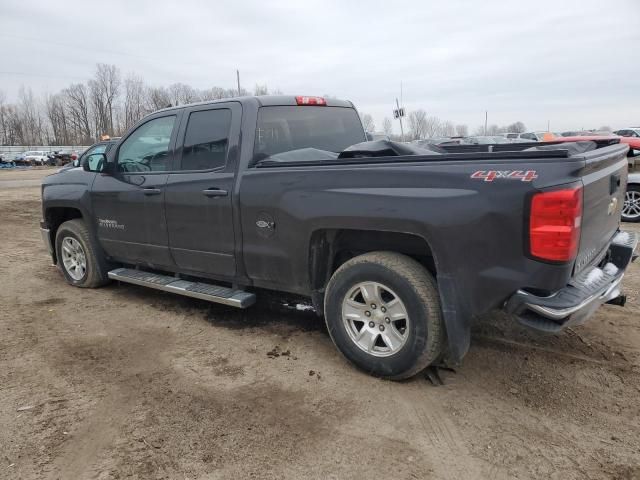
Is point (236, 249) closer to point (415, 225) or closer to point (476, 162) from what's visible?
point (415, 225)

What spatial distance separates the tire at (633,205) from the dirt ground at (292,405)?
544 centimetres

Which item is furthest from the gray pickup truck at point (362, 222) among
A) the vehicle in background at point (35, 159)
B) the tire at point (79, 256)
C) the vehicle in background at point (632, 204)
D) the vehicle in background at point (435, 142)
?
the vehicle in background at point (35, 159)

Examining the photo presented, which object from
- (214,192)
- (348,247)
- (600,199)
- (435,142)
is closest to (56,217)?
(214,192)

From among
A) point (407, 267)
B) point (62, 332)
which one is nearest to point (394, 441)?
point (407, 267)

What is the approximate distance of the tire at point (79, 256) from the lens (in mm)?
5453

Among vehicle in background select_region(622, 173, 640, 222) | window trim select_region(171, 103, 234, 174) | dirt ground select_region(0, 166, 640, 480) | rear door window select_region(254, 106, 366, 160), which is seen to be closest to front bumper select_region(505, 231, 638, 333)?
dirt ground select_region(0, 166, 640, 480)

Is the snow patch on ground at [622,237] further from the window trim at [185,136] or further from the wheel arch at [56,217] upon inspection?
the wheel arch at [56,217]

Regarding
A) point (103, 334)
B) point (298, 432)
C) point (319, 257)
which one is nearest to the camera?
point (298, 432)

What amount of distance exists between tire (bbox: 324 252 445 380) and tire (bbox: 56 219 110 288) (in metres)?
3.22

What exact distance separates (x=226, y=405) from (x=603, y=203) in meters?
2.75

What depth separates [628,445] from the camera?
A: 2627 mm

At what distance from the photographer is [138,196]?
471 centimetres

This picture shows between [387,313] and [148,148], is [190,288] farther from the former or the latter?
[387,313]

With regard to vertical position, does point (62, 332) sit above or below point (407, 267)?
below
